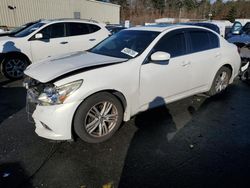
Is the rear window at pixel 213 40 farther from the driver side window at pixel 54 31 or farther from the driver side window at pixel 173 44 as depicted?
the driver side window at pixel 54 31

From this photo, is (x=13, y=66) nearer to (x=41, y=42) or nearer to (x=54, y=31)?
(x=41, y=42)

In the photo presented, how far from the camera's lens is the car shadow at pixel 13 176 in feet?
8.41

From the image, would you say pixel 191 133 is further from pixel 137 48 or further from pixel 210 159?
pixel 137 48

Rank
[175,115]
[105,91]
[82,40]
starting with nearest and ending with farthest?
[105,91], [175,115], [82,40]

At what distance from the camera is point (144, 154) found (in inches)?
123

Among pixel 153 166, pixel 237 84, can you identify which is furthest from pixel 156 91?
pixel 237 84

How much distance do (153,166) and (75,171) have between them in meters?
0.97

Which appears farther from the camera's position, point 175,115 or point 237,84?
point 237,84

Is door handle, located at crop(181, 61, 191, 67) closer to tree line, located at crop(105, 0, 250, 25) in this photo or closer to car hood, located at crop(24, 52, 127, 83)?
car hood, located at crop(24, 52, 127, 83)

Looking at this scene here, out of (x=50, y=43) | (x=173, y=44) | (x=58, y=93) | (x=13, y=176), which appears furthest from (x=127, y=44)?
(x=50, y=43)

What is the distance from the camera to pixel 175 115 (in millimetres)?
4309

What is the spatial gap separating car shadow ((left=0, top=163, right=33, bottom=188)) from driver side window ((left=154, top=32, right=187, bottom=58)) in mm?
2637

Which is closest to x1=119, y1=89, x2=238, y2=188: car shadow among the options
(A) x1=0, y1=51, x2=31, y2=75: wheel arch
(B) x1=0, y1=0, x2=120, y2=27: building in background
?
(A) x1=0, y1=51, x2=31, y2=75: wheel arch

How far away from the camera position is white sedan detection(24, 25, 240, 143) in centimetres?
300
